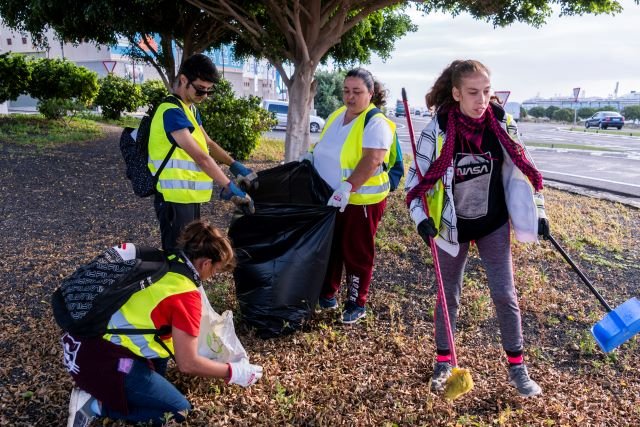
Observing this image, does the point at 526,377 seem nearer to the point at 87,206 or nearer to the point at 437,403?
the point at 437,403

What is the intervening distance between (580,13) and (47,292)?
7.51 meters

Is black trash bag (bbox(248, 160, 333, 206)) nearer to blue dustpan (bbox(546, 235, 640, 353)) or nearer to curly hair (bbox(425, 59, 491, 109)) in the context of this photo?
curly hair (bbox(425, 59, 491, 109))

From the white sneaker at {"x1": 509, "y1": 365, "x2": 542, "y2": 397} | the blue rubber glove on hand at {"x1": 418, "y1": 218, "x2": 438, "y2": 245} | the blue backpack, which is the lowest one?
the white sneaker at {"x1": 509, "y1": 365, "x2": 542, "y2": 397}

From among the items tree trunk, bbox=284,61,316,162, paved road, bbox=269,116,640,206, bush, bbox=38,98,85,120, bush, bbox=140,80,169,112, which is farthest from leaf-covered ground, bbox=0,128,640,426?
bush, bbox=140,80,169,112

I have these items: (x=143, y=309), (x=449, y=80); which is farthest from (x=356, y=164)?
(x=143, y=309)

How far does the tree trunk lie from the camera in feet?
26.5

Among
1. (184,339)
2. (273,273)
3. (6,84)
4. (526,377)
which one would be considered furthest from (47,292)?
(6,84)

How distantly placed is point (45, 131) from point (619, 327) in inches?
500

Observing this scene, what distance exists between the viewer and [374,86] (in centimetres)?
335

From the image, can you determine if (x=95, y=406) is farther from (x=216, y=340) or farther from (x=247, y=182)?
(x=247, y=182)

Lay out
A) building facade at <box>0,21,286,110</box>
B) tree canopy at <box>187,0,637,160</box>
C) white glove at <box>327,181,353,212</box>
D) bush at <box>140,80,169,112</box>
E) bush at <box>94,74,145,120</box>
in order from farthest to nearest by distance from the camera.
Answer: building facade at <box>0,21,286,110</box>, bush at <box>140,80,169,112</box>, bush at <box>94,74,145,120</box>, tree canopy at <box>187,0,637,160</box>, white glove at <box>327,181,353,212</box>

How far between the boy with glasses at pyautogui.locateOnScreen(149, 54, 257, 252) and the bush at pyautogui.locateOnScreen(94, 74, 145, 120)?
16756 mm

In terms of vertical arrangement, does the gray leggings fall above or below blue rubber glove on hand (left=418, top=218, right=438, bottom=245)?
below

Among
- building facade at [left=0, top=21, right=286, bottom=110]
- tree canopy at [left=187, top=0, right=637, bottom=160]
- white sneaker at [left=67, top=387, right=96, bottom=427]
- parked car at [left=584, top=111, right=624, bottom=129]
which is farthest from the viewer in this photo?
building facade at [left=0, top=21, right=286, bottom=110]
